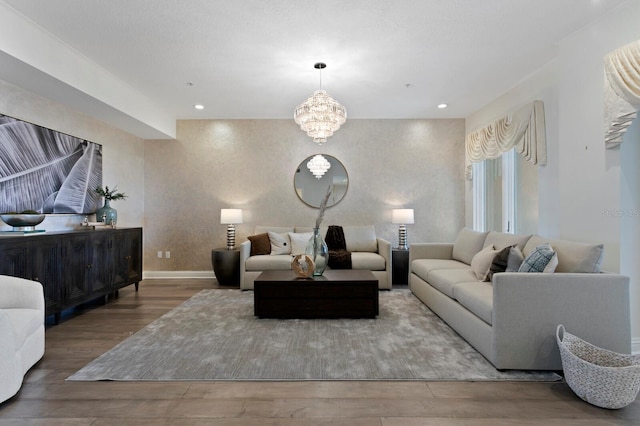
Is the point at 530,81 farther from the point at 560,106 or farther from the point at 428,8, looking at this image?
the point at 428,8

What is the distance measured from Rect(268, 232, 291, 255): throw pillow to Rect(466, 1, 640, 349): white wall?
3360 millimetres

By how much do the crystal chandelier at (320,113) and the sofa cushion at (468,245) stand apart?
213 centimetres

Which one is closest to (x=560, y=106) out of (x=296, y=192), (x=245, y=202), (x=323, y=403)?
(x=323, y=403)

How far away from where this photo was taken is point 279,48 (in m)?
3.22

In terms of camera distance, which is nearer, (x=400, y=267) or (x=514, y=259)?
(x=514, y=259)

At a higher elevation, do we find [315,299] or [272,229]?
[272,229]

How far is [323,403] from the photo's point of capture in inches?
75.5

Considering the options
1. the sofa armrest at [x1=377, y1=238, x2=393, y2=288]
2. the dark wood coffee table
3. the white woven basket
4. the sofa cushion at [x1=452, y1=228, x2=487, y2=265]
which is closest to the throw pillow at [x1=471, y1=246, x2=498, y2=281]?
the sofa cushion at [x1=452, y1=228, x2=487, y2=265]

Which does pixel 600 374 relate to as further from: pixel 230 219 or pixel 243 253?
pixel 230 219

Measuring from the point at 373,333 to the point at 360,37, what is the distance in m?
2.64

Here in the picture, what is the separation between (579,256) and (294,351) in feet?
7.31

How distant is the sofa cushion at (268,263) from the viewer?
4.69 metres

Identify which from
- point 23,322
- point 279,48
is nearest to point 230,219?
point 279,48

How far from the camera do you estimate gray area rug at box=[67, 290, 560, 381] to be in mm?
2250
